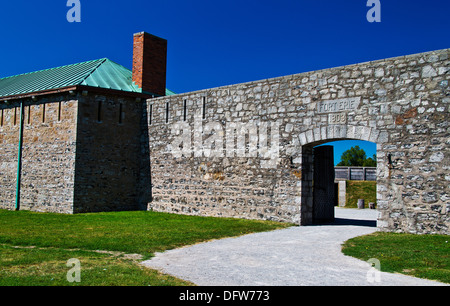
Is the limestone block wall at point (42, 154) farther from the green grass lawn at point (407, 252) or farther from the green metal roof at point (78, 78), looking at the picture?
the green grass lawn at point (407, 252)

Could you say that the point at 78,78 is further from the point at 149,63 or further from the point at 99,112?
the point at 149,63

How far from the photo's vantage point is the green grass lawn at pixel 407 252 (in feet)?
17.5

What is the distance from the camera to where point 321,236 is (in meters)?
8.71

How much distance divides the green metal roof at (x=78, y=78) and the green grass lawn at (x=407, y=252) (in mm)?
10356

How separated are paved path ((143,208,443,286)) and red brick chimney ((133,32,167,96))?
9194 mm

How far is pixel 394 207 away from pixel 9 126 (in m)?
13.9

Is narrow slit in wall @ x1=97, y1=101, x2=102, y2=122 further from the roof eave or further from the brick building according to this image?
the roof eave

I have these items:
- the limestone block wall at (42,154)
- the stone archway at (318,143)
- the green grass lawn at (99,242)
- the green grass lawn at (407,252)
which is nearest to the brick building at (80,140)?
the limestone block wall at (42,154)

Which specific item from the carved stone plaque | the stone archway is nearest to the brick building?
the stone archway

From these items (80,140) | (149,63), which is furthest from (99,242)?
(149,63)

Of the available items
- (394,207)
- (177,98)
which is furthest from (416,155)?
(177,98)

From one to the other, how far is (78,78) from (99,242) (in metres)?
8.84

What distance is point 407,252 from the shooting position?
6.59 meters
